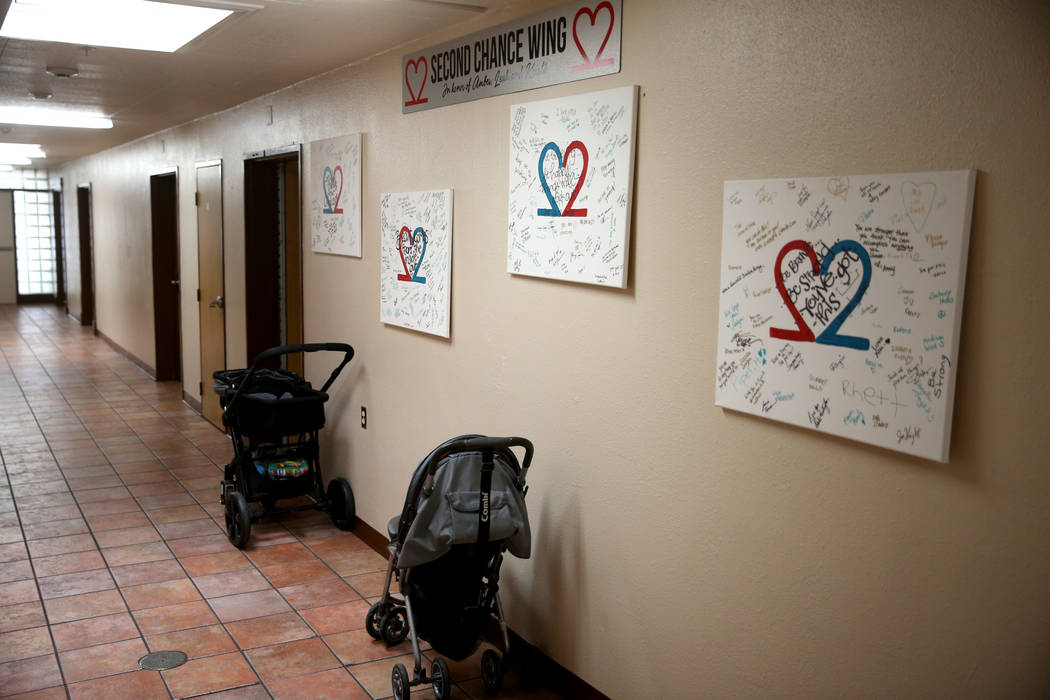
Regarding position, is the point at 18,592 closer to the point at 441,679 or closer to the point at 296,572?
the point at 296,572

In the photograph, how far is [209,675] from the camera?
11.3 feet

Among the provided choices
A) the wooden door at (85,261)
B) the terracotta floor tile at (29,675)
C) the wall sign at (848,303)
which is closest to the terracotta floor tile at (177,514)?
the terracotta floor tile at (29,675)

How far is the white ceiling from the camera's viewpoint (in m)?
3.53

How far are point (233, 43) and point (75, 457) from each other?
3.76 meters

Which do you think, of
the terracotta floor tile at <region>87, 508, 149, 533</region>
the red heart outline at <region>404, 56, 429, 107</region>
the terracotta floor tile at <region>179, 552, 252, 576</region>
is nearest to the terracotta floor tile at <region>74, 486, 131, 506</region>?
the terracotta floor tile at <region>87, 508, 149, 533</region>

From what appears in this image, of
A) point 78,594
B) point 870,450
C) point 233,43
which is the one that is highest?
point 233,43

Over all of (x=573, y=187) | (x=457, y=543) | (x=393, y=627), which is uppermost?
(x=573, y=187)

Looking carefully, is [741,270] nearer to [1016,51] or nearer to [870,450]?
[870,450]

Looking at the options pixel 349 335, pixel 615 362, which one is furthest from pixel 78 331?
pixel 615 362

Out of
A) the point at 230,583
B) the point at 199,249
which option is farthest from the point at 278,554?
the point at 199,249

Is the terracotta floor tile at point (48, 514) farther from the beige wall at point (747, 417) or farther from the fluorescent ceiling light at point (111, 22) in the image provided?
the fluorescent ceiling light at point (111, 22)

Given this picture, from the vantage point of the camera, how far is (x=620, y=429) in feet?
9.74

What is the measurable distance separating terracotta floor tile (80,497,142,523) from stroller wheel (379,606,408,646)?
8.23 ft

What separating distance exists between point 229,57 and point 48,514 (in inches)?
115
